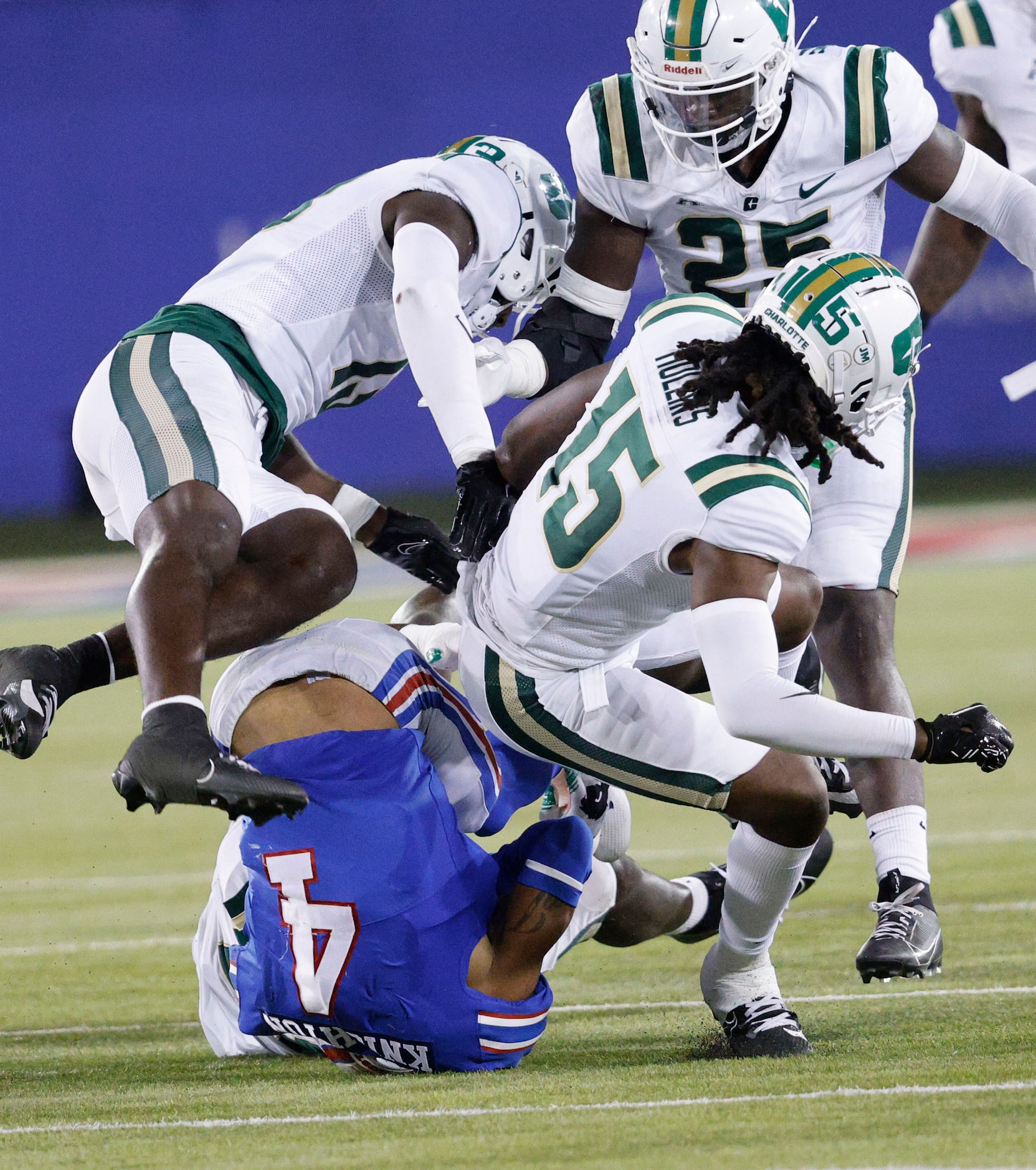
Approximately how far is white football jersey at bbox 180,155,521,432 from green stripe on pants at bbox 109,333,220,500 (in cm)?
21

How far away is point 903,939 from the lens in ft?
10.9

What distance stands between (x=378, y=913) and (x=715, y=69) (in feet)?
5.91

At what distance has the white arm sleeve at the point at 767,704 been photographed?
2.81m

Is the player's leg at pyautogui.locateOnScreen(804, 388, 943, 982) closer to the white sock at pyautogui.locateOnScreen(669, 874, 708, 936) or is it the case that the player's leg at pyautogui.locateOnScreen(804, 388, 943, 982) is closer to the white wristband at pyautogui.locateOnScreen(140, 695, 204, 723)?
the white sock at pyautogui.locateOnScreen(669, 874, 708, 936)

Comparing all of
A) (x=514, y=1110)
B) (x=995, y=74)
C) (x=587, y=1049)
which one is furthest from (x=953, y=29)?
(x=514, y=1110)

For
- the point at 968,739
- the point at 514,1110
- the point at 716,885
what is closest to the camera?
Answer: the point at 514,1110

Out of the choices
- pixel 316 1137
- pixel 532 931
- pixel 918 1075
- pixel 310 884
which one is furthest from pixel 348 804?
pixel 918 1075

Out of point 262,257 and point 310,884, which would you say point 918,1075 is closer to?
point 310,884

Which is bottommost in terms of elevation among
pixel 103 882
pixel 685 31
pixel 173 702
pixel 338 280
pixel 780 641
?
pixel 103 882

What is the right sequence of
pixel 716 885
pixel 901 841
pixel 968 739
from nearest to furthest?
pixel 968 739, pixel 901 841, pixel 716 885

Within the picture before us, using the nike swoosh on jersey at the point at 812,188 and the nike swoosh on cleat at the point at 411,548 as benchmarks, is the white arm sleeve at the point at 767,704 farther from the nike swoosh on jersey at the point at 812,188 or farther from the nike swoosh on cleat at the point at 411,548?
the nike swoosh on jersey at the point at 812,188

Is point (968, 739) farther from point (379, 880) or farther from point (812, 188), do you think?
point (812, 188)

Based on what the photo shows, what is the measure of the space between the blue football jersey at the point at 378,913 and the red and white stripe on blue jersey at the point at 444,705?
138 mm

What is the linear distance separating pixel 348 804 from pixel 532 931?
→ 387 mm
